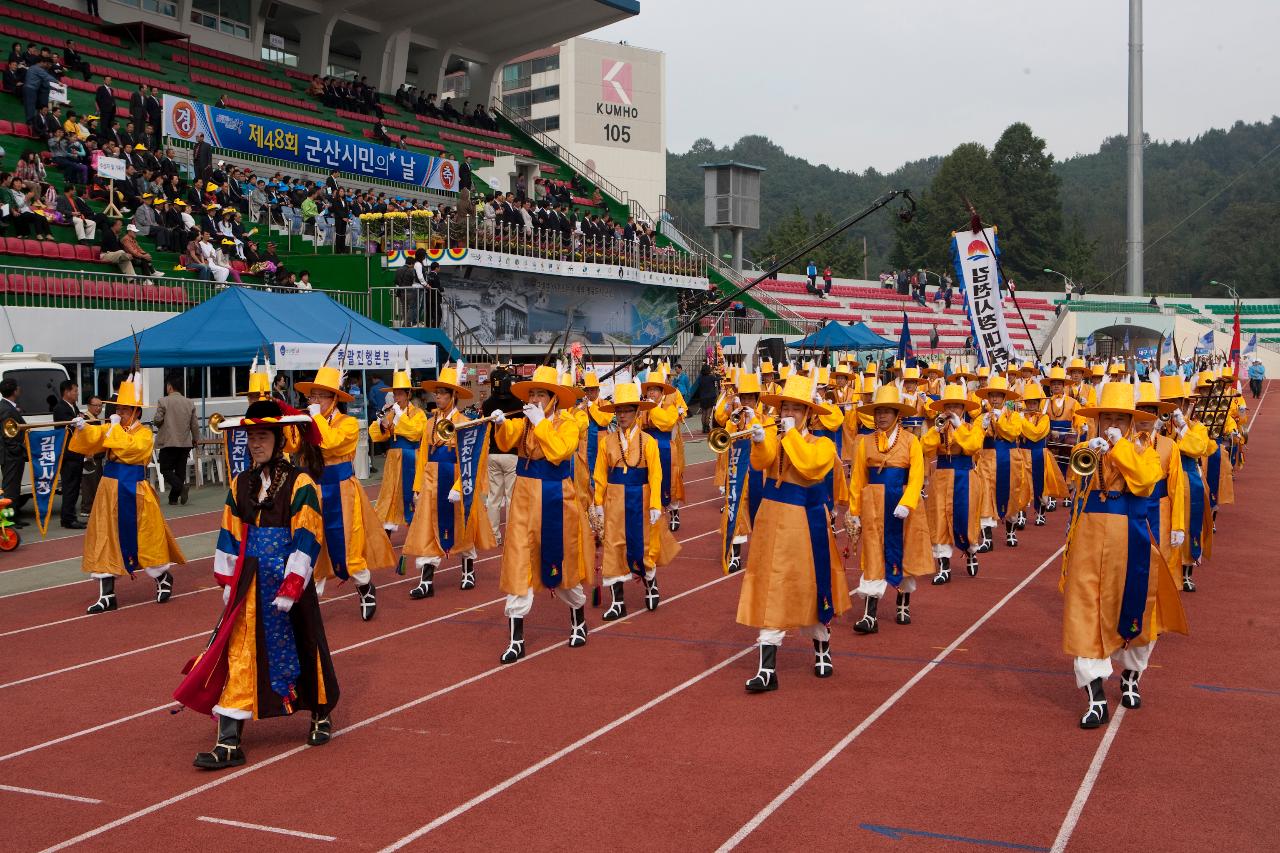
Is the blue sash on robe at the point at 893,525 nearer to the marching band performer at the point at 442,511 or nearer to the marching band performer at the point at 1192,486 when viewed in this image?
the marching band performer at the point at 1192,486

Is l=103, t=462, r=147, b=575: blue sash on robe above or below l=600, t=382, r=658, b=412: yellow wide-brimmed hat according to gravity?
below

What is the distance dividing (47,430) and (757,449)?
9.04 meters

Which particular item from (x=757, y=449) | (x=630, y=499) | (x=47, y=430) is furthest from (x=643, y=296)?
(x=757, y=449)

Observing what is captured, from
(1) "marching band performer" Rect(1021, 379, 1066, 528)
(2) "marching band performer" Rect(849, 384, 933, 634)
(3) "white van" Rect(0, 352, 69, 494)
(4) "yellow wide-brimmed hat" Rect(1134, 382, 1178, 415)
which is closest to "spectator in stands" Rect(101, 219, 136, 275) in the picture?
(3) "white van" Rect(0, 352, 69, 494)

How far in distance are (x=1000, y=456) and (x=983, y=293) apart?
4726 millimetres

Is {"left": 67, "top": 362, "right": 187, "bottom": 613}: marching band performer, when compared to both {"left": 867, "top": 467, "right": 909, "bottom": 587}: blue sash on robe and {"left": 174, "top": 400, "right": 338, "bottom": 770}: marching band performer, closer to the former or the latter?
{"left": 174, "top": 400, "right": 338, "bottom": 770}: marching band performer

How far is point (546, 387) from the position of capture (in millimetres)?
9289

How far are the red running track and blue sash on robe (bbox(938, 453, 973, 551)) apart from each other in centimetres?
180

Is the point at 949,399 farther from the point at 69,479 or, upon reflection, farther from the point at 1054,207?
the point at 1054,207

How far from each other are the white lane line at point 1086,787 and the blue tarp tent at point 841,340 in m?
22.8

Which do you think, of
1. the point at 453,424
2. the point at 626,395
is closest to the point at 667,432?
the point at 626,395

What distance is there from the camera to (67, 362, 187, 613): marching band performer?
11.0 metres

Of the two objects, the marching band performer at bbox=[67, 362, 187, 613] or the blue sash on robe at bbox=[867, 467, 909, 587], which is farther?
the marching band performer at bbox=[67, 362, 187, 613]

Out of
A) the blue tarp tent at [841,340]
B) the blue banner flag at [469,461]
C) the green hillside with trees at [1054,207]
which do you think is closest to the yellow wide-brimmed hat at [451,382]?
the blue banner flag at [469,461]
